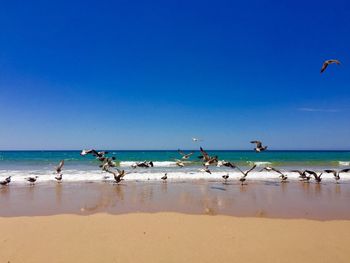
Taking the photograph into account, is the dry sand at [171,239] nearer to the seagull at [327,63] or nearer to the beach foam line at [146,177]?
the seagull at [327,63]

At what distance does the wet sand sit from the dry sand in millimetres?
1611

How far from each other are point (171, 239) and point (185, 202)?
5.76m

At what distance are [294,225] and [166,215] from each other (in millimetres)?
3735

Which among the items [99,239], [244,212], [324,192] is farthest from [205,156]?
[99,239]

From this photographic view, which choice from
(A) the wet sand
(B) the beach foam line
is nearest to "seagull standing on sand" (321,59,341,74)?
(A) the wet sand

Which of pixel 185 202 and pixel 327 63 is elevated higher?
pixel 327 63

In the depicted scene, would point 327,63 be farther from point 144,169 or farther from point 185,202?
point 144,169

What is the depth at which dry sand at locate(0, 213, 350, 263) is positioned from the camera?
6766 mm

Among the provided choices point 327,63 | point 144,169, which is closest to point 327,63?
point 327,63

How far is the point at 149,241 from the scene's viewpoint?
25.2ft

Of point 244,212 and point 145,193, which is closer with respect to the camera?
point 244,212

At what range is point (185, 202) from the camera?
1357 cm

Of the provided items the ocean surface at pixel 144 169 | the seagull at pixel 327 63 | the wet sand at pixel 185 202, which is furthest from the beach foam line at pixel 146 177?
the seagull at pixel 327 63

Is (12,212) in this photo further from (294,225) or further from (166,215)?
(294,225)
